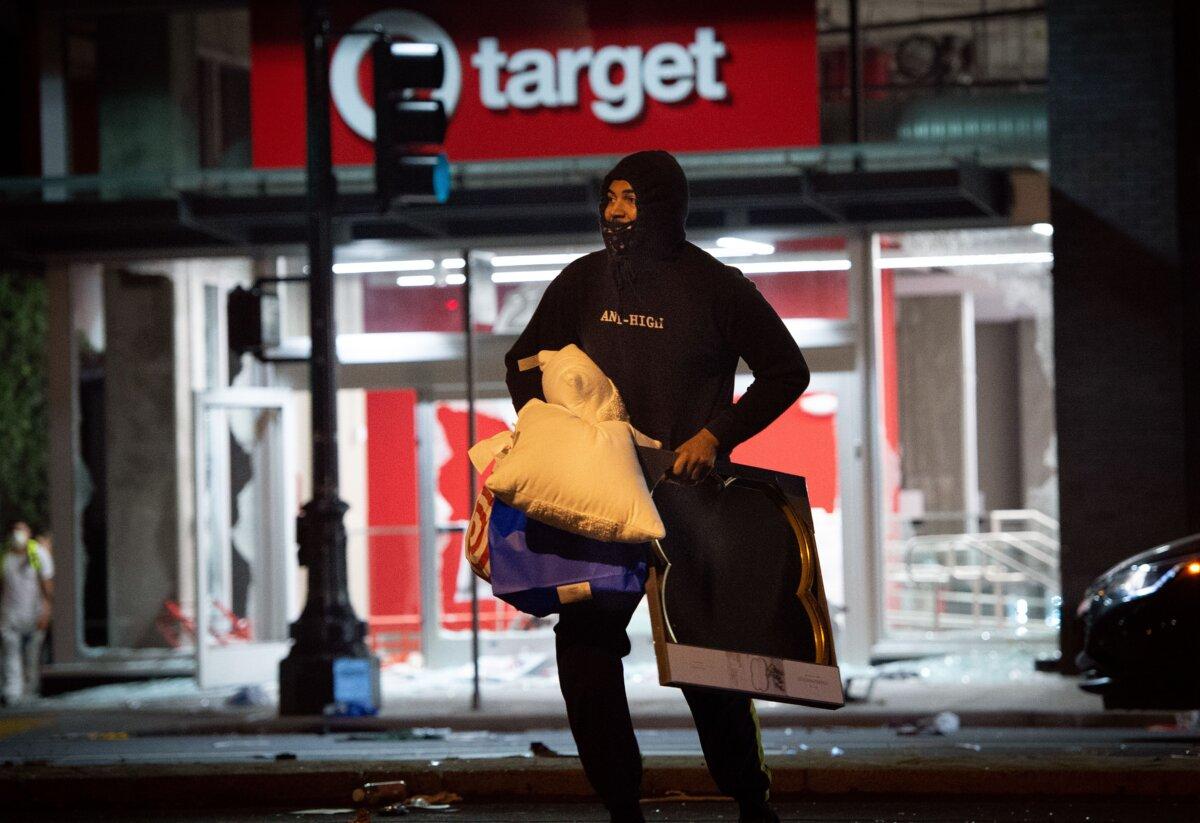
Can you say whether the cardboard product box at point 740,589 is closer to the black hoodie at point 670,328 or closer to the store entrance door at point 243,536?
the black hoodie at point 670,328

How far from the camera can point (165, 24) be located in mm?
16453

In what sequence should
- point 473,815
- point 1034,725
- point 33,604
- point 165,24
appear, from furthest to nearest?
point 165,24, point 33,604, point 1034,725, point 473,815

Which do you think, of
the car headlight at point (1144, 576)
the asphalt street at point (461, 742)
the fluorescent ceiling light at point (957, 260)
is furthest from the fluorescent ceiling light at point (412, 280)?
the car headlight at point (1144, 576)

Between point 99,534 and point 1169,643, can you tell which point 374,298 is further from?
point 1169,643

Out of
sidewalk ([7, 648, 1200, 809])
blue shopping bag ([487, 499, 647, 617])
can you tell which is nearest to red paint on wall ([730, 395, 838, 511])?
sidewalk ([7, 648, 1200, 809])

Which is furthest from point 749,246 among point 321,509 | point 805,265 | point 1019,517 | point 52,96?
point 52,96

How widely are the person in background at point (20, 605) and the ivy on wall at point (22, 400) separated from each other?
8.29 m

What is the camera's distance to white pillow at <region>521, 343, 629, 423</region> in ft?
15.1

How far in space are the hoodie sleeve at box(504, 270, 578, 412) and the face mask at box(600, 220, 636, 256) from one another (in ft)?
0.59

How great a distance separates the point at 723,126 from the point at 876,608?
4.13m

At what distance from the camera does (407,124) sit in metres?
12.6

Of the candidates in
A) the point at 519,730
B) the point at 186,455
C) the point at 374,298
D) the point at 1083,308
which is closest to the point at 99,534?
the point at 186,455

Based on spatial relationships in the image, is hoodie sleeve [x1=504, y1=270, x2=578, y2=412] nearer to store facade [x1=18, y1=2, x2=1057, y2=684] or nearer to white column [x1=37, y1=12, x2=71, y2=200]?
store facade [x1=18, y1=2, x2=1057, y2=684]

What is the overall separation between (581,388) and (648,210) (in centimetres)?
49
